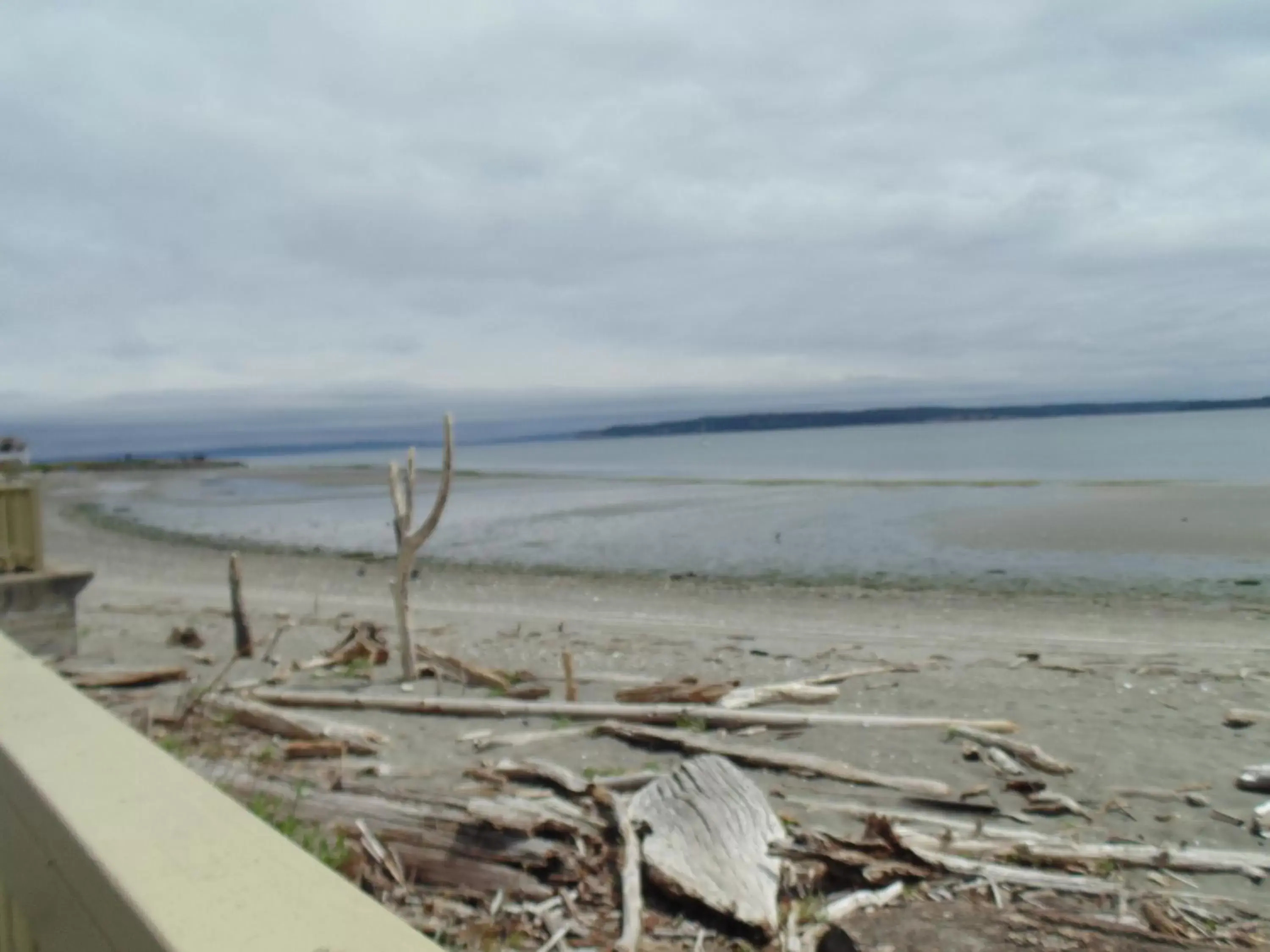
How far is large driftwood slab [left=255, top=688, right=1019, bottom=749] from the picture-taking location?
858 centimetres

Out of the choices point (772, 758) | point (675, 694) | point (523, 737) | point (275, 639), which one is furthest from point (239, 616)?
point (772, 758)

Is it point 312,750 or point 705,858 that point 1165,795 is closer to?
point 705,858

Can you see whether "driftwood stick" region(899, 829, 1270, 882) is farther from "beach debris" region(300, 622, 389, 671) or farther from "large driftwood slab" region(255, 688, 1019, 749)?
"beach debris" region(300, 622, 389, 671)

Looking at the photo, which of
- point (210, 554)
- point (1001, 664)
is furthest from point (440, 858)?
point (210, 554)

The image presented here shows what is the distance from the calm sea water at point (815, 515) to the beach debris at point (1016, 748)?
48.6 feet

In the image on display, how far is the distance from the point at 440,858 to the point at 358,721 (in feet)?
13.6

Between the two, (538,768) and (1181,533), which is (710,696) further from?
(1181,533)

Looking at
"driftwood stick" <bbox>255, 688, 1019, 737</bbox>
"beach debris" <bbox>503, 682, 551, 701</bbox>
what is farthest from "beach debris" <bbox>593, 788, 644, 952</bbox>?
"beach debris" <bbox>503, 682, 551, 701</bbox>

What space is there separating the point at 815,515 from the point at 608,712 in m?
28.6

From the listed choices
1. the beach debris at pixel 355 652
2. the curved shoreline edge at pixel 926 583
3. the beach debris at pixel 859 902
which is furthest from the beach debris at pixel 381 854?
the curved shoreline edge at pixel 926 583

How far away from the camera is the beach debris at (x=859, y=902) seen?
15.3ft

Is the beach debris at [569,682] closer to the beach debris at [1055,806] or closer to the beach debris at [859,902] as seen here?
the beach debris at [1055,806]

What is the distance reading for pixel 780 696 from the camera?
9.59 meters

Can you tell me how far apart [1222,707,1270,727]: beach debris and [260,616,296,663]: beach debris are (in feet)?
29.9
